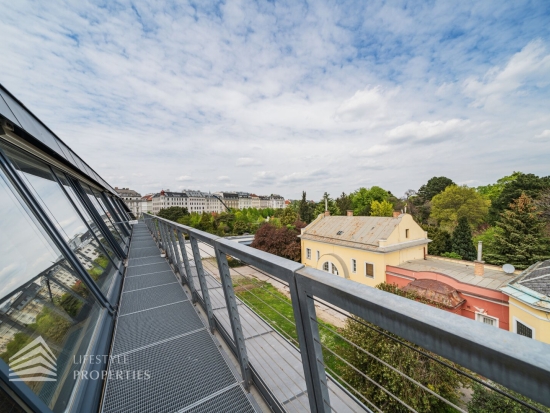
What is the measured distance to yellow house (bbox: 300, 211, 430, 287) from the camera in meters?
13.2

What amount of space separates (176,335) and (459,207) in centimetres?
3460

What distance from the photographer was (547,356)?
38cm

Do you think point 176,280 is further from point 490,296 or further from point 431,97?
point 431,97

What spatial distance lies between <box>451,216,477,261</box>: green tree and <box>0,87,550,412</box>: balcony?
2556 cm

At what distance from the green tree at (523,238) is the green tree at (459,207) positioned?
1002 cm

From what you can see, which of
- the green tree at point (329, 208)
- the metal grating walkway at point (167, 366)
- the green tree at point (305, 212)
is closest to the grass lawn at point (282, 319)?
the metal grating walkway at point (167, 366)

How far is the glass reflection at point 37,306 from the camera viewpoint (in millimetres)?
1135

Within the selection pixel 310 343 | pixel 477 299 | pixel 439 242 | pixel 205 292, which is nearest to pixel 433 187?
pixel 439 242

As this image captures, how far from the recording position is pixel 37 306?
4.51 feet

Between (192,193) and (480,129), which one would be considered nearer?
(480,129)

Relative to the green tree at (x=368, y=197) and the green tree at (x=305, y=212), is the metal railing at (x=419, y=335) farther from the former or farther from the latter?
the green tree at (x=368, y=197)

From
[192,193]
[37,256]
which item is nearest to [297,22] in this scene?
[37,256]

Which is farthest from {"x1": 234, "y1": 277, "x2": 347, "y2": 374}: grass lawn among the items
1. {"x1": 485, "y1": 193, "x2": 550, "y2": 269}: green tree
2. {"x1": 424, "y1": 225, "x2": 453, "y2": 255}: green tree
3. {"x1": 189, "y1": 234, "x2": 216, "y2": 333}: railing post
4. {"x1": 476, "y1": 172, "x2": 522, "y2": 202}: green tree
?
{"x1": 476, "y1": 172, "x2": 522, "y2": 202}: green tree

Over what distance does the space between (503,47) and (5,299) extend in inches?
789
